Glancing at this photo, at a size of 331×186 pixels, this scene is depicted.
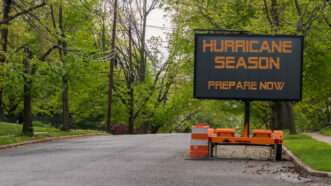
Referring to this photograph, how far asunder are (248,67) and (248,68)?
1.1 inches

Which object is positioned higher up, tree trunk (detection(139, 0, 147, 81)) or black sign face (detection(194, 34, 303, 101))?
tree trunk (detection(139, 0, 147, 81))

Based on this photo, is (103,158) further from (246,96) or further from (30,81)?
(30,81)

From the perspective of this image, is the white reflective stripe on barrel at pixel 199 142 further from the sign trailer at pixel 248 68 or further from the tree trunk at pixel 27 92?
the tree trunk at pixel 27 92

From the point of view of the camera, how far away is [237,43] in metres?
18.0

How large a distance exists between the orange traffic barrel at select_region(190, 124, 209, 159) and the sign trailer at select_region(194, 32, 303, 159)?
0.29 m

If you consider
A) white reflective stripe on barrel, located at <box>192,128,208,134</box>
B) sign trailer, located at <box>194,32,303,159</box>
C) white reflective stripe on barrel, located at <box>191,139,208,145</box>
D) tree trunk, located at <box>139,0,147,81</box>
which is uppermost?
tree trunk, located at <box>139,0,147,81</box>

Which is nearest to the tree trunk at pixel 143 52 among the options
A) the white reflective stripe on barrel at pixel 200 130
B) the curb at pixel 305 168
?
the white reflective stripe on barrel at pixel 200 130

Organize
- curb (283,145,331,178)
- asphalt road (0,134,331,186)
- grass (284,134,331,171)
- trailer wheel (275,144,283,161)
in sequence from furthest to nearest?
trailer wheel (275,144,283,161) < grass (284,134,331,171) < curb (283,145,331,178) < asphalt road (0,134,331,186)

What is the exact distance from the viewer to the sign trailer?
18078 millimetres

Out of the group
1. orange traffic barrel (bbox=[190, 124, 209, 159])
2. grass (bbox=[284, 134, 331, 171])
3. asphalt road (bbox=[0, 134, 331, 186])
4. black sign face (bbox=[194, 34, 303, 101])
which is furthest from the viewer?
black sign face (bbox=[194, 34, 303, 101])

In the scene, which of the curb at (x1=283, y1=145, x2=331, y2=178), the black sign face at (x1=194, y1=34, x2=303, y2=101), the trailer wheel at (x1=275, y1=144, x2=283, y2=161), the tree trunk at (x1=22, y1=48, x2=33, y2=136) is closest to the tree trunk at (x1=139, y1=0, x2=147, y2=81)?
the tree trunk at (x1=22, y1=48, x2=33, y2=136)

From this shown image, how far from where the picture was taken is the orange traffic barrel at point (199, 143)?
1797cm

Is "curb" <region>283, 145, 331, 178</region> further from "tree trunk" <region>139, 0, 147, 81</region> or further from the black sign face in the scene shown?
"tree trunk" <region>139, 0, 147, 81</region>

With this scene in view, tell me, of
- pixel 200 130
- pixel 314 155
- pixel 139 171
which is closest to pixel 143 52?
pixel 200 130
